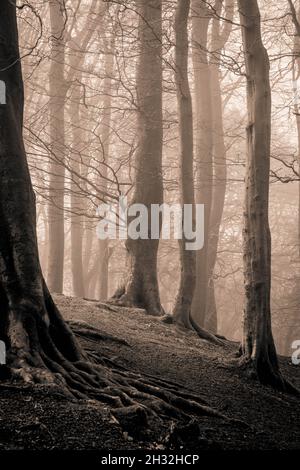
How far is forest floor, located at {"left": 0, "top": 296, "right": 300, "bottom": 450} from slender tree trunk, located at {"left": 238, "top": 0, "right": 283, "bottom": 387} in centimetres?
43

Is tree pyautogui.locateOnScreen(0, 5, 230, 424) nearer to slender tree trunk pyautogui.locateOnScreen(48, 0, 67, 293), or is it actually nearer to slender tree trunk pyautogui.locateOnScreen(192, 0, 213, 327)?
slender tree trunk pyautogui.locateOnScreen(192, 0, 213, 327)

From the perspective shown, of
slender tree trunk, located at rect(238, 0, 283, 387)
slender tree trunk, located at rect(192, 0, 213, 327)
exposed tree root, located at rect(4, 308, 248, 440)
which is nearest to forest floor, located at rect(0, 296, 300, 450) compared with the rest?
exposed tree root, located at rect(4, 308, 248, 440)

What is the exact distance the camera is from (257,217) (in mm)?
8461

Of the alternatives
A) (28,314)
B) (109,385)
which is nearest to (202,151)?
(28,314)

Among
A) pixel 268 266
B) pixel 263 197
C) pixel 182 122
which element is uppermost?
pixel 182 122

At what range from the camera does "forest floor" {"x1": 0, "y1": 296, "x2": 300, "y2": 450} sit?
4.38m

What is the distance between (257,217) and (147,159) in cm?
444

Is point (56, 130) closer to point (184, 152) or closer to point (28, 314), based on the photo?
point (184, 152)

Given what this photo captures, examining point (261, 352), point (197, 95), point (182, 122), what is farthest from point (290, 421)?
point (197, 95)

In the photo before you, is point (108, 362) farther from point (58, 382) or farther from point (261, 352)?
point (261, 352)
